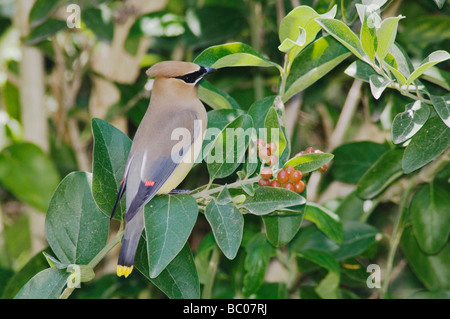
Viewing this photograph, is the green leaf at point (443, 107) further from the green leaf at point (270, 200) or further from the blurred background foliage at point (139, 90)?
the blurred background foliage at point (139, 90)

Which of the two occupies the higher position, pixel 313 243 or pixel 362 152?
pixel 362 152

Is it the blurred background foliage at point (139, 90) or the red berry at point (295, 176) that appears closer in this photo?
the red berry at point (295, 176)

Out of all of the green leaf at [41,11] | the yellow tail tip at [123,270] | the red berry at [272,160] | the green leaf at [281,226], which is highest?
the green leaf at [41,11]

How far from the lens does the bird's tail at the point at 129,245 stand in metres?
1.49

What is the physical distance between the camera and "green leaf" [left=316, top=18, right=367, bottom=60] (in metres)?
1.39

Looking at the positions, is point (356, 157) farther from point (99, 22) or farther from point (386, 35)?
point (99, 22)

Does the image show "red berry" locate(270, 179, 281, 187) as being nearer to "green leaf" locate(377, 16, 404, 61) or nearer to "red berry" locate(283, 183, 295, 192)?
"red berry" locate(283, 183, 295, 192)

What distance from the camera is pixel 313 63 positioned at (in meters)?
1.66

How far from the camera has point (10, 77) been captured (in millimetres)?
2908

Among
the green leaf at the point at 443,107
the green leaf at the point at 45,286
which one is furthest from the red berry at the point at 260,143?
the green leaf at the point at 45,286

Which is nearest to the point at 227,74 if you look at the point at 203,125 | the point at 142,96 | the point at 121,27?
the point at 142,96

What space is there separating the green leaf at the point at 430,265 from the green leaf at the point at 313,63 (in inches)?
30.5

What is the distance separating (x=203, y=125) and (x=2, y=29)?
1730 mm
